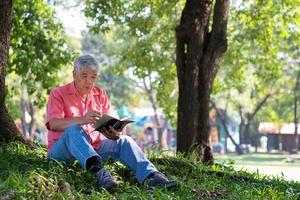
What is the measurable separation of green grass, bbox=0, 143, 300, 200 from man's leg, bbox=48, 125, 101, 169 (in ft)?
0.69

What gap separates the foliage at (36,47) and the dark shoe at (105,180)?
7.72 meters

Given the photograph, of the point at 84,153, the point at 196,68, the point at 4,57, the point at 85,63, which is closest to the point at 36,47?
the point at 196,68

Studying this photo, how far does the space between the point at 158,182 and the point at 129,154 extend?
1.38ft

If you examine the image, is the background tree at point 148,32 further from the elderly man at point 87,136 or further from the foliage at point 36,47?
the elderly man at point 87,136

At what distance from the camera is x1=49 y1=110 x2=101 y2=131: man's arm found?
5.07 m

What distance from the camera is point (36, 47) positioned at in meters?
13.2

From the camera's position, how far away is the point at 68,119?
17.2ft

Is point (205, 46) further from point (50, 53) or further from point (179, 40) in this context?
point (50, 53)

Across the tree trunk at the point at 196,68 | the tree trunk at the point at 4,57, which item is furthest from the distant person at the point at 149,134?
the tree trunk at the point at 4,57

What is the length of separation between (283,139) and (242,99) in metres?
9.41

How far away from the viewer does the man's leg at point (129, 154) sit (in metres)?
5.16

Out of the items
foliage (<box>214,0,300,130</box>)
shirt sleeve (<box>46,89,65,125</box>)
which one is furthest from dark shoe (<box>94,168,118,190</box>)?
foliage (<box>214,0,300,130</box>)

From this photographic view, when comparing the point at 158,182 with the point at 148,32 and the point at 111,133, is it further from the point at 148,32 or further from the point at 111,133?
the point at 148,32

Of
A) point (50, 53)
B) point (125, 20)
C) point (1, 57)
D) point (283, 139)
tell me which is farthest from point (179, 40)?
point (283, 139)
